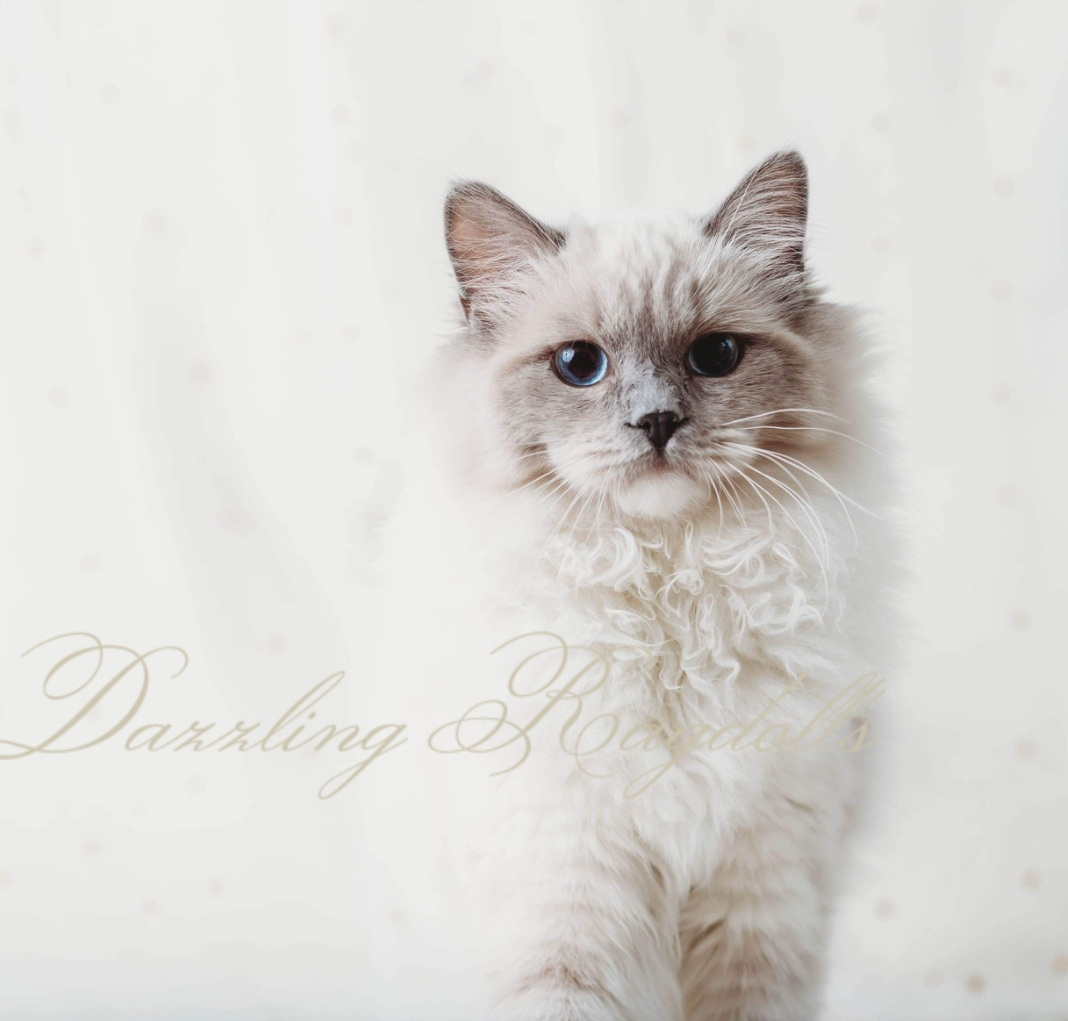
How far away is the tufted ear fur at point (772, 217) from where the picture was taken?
1100mm

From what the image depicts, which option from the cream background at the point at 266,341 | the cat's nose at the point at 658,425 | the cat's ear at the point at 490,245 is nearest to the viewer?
the cat's nose at the point at 658,425

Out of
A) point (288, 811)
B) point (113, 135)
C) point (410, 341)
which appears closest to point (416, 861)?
point (288, 811)

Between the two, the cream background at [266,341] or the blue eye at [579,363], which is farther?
the cream background at [266,341]

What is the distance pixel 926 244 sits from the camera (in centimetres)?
133

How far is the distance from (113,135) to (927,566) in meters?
1.38

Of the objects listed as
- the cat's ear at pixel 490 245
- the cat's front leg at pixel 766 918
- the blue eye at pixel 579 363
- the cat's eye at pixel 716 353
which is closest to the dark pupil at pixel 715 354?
the cat's eye at pixel 716 353

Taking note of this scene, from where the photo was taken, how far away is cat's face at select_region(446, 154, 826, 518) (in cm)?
101

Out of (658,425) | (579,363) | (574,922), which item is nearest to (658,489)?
(658,425)

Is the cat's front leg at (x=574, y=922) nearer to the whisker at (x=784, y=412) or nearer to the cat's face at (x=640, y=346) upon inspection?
the cat's face at (x=640, y=346)

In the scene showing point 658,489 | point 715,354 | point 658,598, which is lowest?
point 658,598

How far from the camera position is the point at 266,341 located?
4.07 ft

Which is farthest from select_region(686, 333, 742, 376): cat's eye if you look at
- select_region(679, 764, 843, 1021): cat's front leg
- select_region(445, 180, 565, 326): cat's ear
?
select_region(679, 764, 843, 1021): cat's front leg

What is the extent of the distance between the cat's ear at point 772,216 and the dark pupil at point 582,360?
A: 0.24m

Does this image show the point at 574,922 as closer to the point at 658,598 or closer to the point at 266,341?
the point at 658,598
